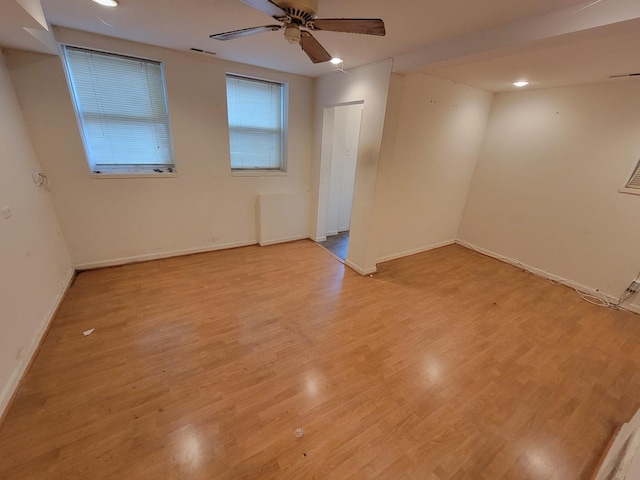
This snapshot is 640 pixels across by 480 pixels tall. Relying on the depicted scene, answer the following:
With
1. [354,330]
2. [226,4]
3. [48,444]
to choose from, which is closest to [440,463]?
[354,330]

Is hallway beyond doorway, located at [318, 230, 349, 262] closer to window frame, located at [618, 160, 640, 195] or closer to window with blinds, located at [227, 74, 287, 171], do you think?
window with blinds, located at [227, 74, 287, 171]

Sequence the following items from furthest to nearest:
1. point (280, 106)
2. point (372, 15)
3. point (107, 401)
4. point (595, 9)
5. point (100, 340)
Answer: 1. point (280, 106)
2. point (100, 340)
3. point (372, 15)
4. point (107, 401)
5. point (595, 9)

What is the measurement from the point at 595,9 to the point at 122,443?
3.49 metres

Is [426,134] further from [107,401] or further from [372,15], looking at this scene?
[107,401]

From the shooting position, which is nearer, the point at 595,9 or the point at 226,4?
the point at 595,9

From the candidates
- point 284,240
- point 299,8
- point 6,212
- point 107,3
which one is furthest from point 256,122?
point 6,212

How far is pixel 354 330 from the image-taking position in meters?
2.38

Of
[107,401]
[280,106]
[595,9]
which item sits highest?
[595,9]

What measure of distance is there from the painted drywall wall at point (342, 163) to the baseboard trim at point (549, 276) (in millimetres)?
2218

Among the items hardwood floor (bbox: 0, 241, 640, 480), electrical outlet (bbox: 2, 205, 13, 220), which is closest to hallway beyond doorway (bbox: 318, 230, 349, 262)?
hardwood floor (bbox: 0, 241, 640, 480)

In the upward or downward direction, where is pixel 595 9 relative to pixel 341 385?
upward

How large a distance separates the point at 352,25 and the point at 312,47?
39 centimetres

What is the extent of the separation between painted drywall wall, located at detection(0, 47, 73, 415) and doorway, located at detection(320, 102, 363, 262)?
10.3 ft

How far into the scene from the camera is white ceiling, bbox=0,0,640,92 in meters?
1.47
